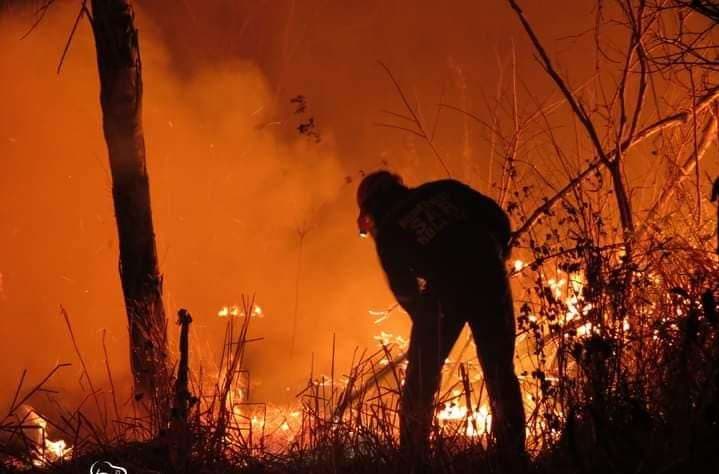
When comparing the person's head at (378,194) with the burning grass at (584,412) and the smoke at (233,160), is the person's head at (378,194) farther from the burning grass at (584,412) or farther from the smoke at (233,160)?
the smoke at (233,160)

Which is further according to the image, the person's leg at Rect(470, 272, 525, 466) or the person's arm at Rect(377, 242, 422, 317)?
the person's arm at Rect(377, 242, 422, 317)

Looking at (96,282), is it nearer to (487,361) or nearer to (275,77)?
(275,77)

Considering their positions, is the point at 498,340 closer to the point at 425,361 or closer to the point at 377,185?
the point at 425,361

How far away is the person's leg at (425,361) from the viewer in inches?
124

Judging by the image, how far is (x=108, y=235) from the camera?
9.35m

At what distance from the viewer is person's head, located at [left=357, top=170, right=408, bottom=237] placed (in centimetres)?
409

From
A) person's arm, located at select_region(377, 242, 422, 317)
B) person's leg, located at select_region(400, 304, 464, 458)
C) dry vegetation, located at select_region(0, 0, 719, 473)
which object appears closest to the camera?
dry vegetation, located at select_region(0, 0, 719, 473)

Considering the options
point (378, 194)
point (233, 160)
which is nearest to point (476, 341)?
point (378, 194)

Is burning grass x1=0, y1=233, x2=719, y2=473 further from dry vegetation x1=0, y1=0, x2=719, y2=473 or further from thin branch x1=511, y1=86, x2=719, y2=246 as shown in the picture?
thin branch x1=511, y1=86, x2=719, y2=246

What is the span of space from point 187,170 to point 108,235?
1289mm

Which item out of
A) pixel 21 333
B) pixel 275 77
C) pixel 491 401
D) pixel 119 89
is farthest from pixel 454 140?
pixel 491 401

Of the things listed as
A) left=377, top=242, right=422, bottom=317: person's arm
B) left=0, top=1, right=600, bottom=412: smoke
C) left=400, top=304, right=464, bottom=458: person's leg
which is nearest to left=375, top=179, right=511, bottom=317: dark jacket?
left=377, top=242, right=422, bottom=317: person's arm

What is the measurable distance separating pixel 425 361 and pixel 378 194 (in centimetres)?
96

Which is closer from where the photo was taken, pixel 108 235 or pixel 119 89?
pixel 119 89
